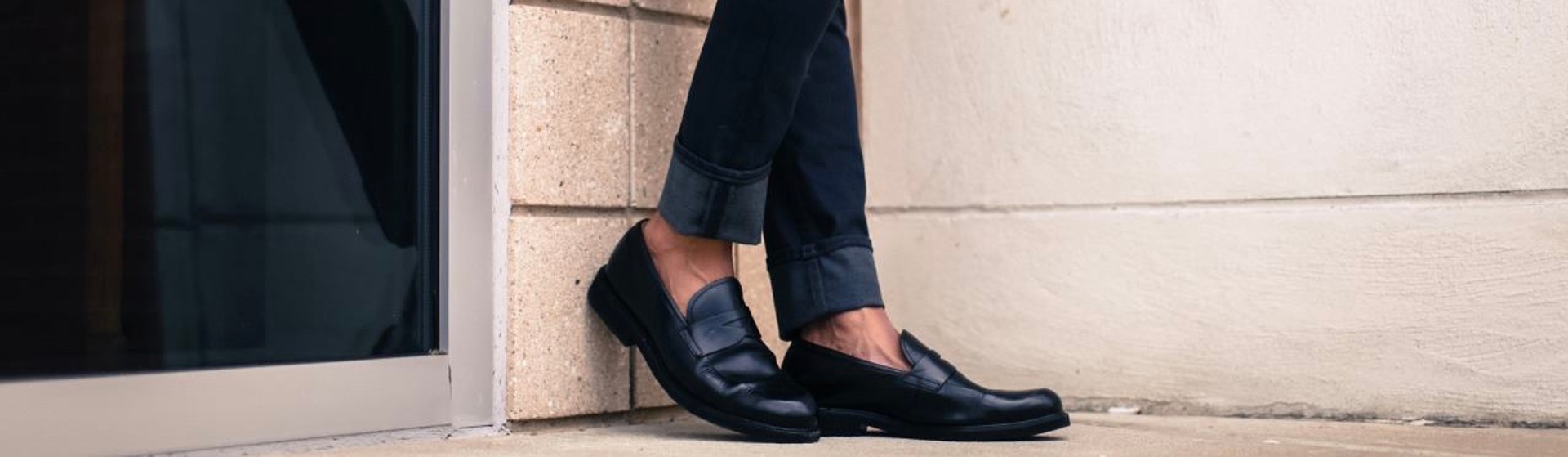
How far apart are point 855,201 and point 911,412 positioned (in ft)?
0.83

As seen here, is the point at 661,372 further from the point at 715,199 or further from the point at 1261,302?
the point at 1261,302

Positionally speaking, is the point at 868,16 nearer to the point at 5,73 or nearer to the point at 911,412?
the point at 911,412

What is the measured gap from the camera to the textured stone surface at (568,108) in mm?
2090

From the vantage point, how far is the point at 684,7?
229 centimetres

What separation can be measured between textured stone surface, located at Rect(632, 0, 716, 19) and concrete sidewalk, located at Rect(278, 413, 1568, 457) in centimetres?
54

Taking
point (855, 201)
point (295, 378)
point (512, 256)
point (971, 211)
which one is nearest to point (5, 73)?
point (295, 378)

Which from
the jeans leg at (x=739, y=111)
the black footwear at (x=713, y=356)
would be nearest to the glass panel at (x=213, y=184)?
the black footwear at (x=713, y=356)

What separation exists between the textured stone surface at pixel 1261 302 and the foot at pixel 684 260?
0.76 meters

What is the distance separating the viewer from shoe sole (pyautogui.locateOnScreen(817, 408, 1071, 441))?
1915mm

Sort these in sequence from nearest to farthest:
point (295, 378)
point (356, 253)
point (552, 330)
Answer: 1. point (295, 378)
2. point (356, 253)
3. point (552, 330)

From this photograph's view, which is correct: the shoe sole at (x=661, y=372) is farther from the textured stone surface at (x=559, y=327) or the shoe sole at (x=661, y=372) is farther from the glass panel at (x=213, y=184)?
the glass panel at (x=213, y=184)

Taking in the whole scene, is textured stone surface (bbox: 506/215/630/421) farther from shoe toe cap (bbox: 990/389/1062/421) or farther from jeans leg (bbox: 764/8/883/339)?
shoe toe cap (bbox: 990/389/1062/421)

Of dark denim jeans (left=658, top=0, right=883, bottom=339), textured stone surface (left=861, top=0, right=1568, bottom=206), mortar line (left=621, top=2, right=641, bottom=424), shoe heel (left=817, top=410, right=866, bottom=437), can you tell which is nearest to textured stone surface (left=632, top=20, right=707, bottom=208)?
mortar line (left=621, top=2, right=641, bottom=424)

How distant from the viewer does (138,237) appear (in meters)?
1.75
